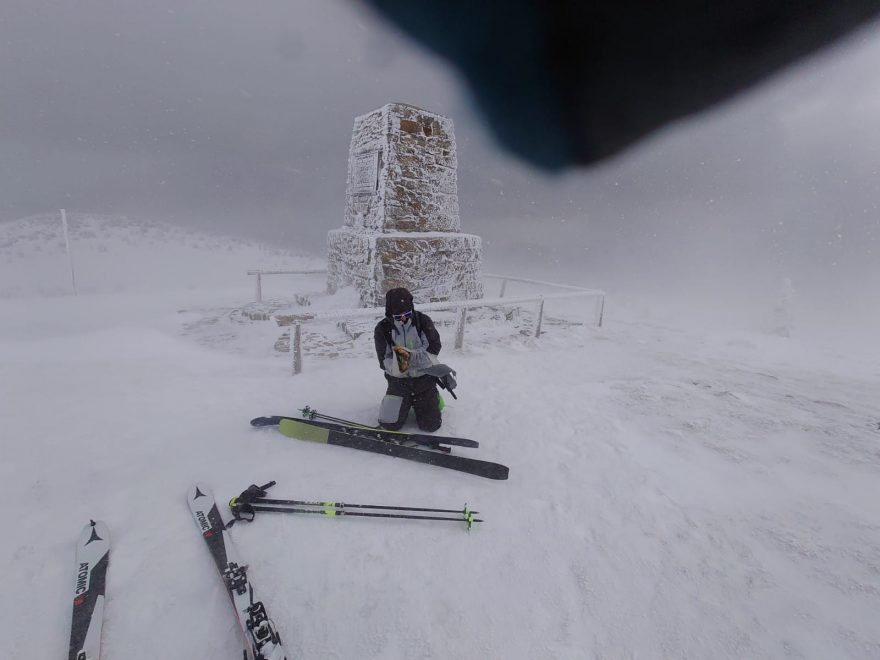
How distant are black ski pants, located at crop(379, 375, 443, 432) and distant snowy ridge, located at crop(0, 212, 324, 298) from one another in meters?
14.5

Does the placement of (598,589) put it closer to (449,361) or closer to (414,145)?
(449,361)

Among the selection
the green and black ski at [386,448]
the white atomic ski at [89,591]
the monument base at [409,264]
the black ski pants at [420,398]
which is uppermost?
the monument base at [409,264]

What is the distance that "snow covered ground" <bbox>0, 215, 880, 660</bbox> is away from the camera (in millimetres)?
1962

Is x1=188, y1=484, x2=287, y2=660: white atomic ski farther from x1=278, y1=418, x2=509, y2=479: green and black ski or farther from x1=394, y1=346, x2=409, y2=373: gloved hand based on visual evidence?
x1=394, y1=346, x2=409, y2=373: gloved hand

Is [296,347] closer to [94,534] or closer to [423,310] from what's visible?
[423,310]

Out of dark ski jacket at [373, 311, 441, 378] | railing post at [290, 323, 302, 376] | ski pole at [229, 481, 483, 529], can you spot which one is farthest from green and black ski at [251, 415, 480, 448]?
railing post at [290, 323, 302, 376]

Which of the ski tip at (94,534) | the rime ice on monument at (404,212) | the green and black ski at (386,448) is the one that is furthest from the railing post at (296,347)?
the ski tip at (94,534)

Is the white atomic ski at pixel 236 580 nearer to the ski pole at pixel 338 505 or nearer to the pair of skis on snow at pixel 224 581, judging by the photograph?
the pair of skis on snow at pixel 224 581

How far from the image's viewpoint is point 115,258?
19797 millimetres

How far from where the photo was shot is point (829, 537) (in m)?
2.68

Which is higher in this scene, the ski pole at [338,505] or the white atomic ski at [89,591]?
the ski pole at [338,505]

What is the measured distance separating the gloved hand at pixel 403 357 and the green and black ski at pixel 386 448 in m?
0.79

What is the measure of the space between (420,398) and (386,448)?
2.42 ft

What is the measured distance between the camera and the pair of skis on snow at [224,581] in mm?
1759
